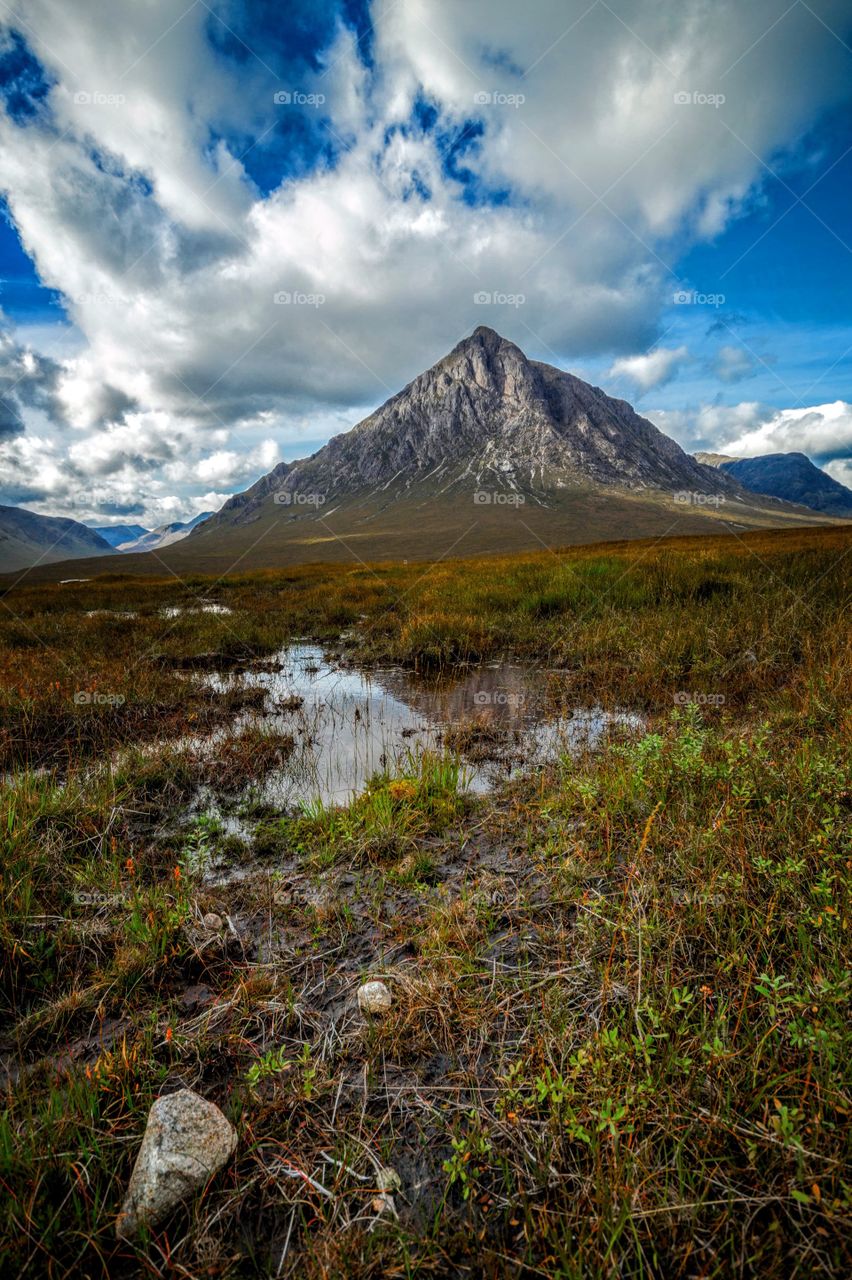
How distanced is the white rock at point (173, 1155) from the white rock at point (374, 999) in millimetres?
728

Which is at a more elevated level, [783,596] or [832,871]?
[783,596]

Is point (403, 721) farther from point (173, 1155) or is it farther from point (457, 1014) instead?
point (173, 1155)

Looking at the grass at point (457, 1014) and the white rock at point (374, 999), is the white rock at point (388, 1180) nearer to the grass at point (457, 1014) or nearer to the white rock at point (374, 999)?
the grass at point (457, 1014)

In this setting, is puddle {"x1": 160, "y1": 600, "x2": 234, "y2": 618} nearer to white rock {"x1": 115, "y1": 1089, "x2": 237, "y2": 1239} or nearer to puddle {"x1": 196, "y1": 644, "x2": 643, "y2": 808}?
puddle {"x1": 196, "y1": 644, "x2": 643, "y2": 808}

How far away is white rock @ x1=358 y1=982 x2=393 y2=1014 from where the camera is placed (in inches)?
96.0

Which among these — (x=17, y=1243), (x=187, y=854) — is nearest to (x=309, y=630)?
(x=187, y=854)

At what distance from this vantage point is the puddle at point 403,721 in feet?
18.6

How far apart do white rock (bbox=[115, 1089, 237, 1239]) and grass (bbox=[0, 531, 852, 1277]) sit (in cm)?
6

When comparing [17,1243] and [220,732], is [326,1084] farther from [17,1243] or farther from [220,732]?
[220,732]

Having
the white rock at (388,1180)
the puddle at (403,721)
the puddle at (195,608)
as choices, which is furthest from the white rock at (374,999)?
the puddle at (195,608)

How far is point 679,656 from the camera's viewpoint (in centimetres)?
884

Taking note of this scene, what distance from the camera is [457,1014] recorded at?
92.4 inches

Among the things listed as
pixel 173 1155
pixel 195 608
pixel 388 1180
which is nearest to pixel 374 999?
pixel 388 1180

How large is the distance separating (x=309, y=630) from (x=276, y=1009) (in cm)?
1357
